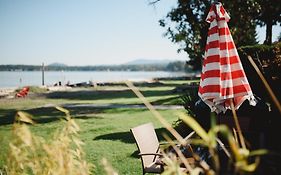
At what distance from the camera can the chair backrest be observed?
474 cm

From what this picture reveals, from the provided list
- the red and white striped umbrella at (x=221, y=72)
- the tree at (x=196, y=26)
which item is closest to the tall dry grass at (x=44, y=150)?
the red and white striped umbrella at (x=221, y=72)

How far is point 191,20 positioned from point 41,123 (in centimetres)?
1465

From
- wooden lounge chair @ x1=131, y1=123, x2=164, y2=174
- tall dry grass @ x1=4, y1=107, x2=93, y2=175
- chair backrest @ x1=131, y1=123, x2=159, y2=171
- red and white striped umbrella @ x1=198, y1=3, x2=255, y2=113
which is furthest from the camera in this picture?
red and white striped umbrella @ x1=198, y1=3, x2=255, y2=113

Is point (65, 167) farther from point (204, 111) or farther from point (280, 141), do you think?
point (204, 111)

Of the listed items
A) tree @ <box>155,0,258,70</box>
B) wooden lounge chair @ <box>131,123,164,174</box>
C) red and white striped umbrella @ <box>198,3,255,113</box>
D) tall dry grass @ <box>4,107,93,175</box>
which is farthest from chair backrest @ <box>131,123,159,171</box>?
tree @ <box>155,0,258,70</box>

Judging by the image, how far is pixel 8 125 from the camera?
12867mm

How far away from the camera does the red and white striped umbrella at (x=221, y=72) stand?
527cm

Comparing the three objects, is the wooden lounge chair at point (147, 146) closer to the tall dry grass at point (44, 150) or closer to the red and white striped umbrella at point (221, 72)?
the red and white striped umbrella at point (221, 72)

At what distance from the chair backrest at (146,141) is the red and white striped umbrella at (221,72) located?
115cm

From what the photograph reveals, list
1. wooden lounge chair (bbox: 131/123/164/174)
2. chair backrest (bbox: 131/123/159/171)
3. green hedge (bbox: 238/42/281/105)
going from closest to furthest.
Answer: wooden lounge chair (bbox: 131/123/164/174) < chair backrest (bbox: 131/123/159/171) < green hedge (bbox: 238/42/281/105)

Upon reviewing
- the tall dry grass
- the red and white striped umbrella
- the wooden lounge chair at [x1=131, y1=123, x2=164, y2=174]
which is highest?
the red and white striped umbrella

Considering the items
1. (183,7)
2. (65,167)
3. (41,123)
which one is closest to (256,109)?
(65,167)

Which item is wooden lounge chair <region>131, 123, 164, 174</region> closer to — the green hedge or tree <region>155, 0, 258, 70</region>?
the green hedge

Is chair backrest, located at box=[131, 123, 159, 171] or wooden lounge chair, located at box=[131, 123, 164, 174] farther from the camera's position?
chair backrest, located at box=[131, 123, 159, 171]
